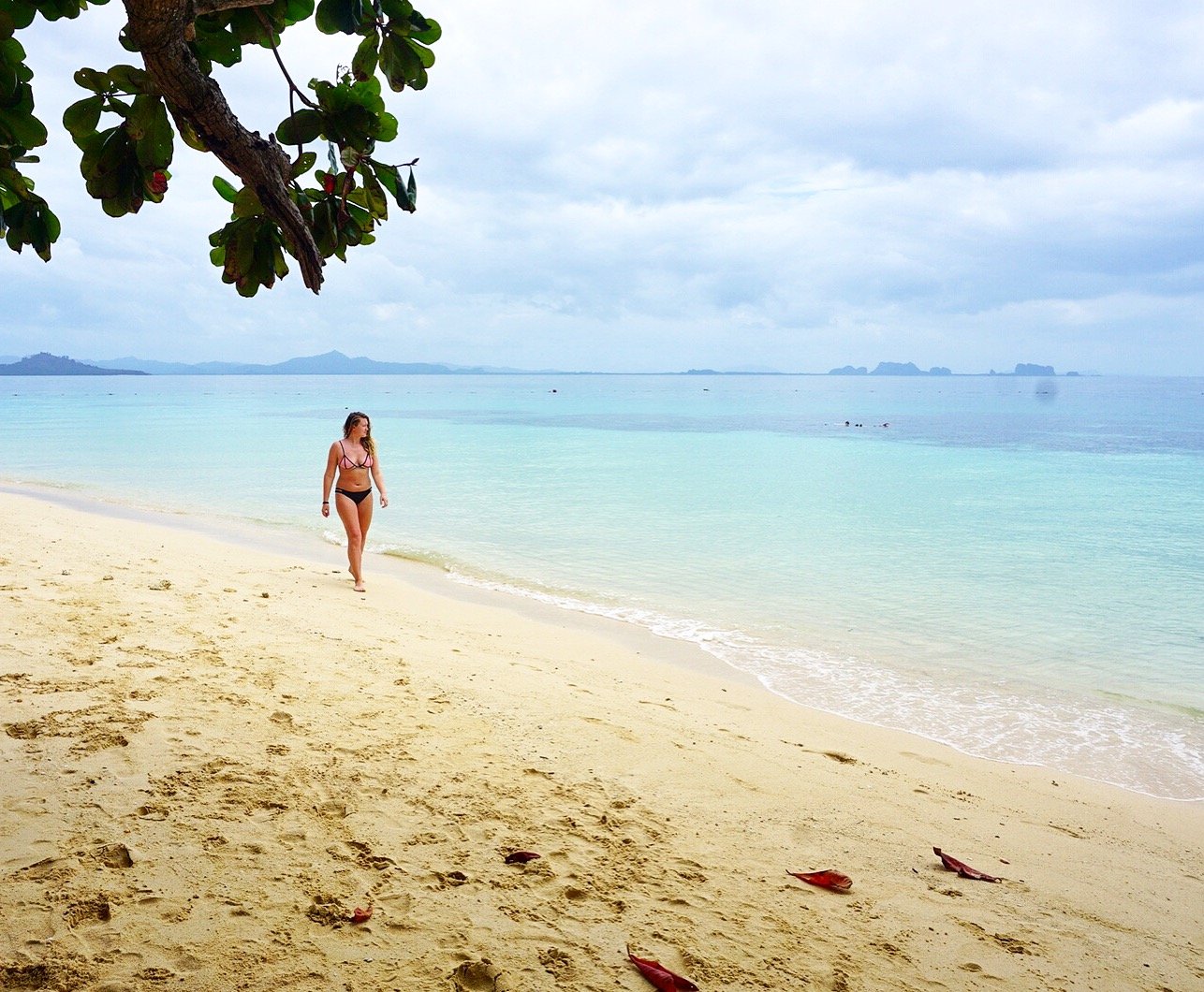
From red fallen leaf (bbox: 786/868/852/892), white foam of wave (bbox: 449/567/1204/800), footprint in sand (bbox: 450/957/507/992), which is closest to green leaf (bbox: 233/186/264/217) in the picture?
footprint in sand (bbox: 450/957/507/992)

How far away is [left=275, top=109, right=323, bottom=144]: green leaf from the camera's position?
7.85 ft

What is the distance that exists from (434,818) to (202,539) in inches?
377

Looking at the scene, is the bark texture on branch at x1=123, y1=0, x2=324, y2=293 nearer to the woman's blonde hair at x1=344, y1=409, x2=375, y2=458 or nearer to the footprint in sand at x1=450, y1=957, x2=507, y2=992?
the footprint in sand at x1=450, y1=957, x2=507, y2=992

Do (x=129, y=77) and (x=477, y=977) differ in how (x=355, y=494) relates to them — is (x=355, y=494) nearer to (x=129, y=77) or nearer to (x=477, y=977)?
(x=129, y=77)

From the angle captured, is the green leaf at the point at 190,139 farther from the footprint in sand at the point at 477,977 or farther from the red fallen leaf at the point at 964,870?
the red fallen leaf at the point at 964,870

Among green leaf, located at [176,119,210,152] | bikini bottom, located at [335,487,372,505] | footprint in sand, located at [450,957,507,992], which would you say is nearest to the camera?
footprint in sand, located at [450,957,507,992]

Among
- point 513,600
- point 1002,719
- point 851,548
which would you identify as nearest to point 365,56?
point 1002,719

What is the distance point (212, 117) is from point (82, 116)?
18.4 inches

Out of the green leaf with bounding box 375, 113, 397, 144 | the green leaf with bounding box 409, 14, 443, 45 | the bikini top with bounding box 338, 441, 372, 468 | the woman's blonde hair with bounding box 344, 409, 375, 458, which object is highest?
the green leaf with bounding box 409, 14, 443, 45

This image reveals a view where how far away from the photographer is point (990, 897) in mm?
3195

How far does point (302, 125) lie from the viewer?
2396 mm

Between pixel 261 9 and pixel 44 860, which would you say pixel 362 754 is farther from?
pixel 261 9

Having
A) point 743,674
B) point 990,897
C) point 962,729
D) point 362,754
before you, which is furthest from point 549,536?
point 990,897

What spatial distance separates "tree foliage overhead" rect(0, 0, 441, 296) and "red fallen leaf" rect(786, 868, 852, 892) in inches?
110
